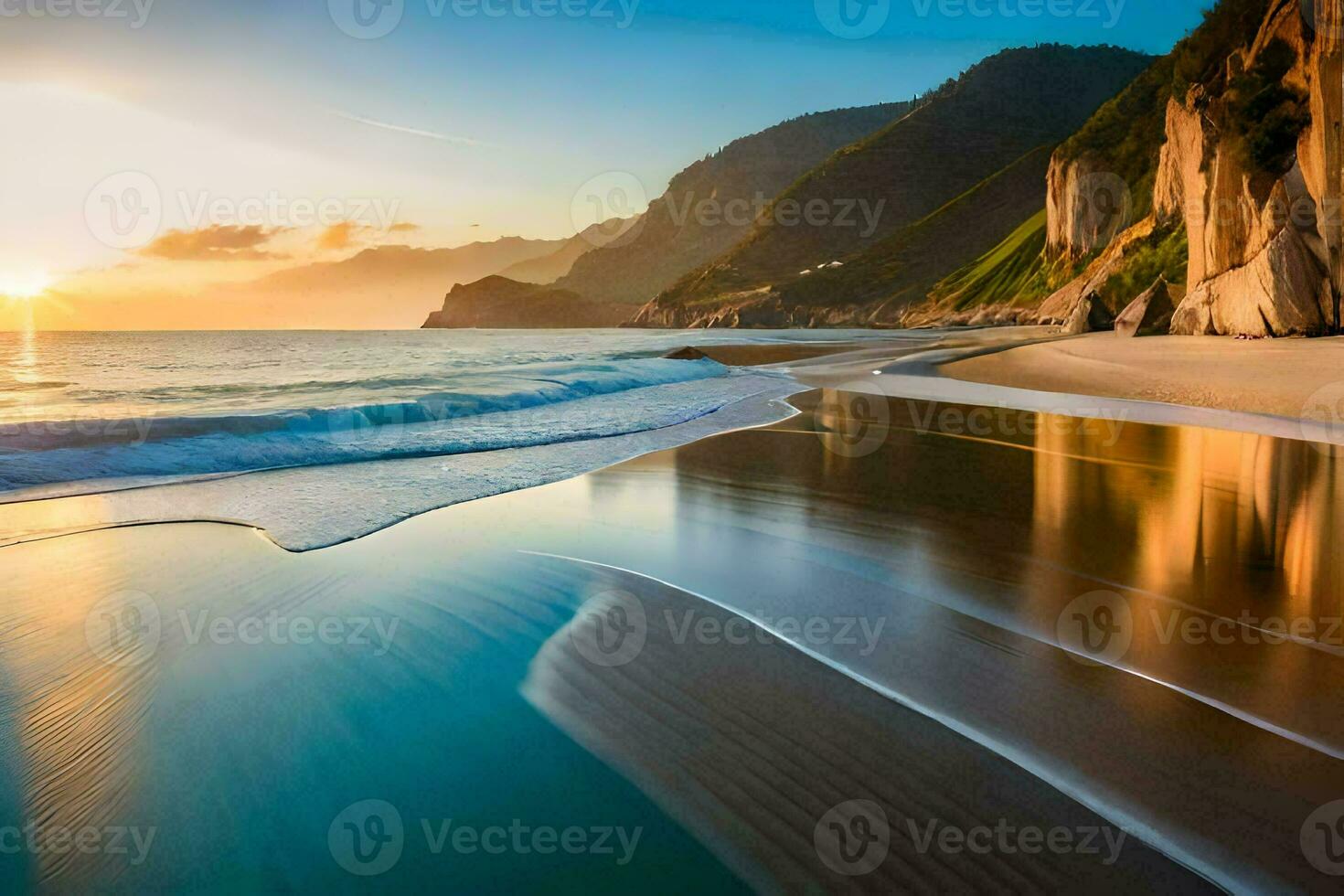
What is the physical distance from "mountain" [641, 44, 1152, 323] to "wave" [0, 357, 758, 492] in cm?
11098

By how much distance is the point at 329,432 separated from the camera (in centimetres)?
1085

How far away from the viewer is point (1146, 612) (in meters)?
3.47

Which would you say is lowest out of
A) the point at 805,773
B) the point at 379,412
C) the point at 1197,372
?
the point at 805,773

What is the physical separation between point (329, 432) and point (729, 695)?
977 centimetres

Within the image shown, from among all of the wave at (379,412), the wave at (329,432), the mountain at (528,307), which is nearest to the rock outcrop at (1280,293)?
the wave at (329,432)

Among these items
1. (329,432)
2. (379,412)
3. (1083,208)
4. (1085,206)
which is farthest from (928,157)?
(329,432)

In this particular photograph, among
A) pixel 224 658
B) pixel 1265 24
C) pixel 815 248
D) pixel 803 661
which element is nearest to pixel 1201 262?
pixel 1265 24

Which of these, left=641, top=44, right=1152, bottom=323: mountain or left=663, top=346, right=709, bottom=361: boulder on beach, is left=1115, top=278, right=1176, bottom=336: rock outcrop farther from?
left=641, top=44, right=1152, bottom=323: mountain

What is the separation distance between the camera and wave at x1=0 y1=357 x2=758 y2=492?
8.08 metres

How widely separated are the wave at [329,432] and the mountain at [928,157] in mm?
110976

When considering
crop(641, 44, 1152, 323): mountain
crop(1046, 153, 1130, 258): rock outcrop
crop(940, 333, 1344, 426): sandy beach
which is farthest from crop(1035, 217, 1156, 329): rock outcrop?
crop(641, 44, 1152, 323): mountain

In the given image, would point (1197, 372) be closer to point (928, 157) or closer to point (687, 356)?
point (687, 356)

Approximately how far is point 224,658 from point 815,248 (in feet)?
476

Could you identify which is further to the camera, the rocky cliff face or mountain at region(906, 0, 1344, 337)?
mountain at region(906, 0, 1344, 337)
